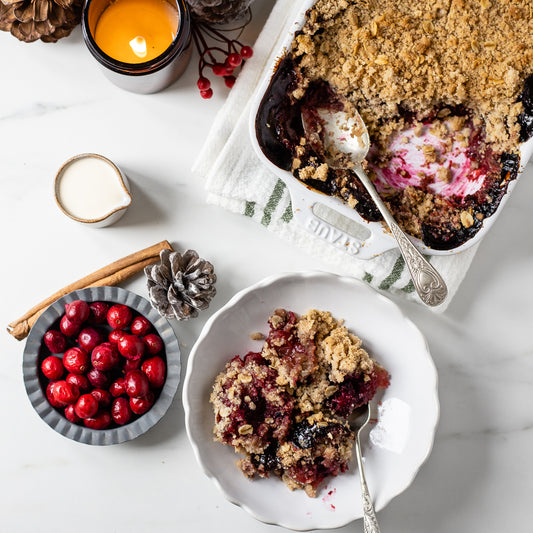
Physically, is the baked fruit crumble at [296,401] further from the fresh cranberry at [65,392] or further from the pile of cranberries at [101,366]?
the fresh cranberry at [65,392]

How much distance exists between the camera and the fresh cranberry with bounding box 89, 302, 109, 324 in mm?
1543

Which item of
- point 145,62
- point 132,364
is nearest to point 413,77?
point 145,62

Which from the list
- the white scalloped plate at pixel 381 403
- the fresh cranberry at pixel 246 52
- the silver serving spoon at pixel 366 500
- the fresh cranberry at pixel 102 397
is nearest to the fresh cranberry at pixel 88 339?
the fresh cranberry at pixel 102 397

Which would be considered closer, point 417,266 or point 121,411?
point 417,266

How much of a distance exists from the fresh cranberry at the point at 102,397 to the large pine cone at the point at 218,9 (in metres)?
0.97

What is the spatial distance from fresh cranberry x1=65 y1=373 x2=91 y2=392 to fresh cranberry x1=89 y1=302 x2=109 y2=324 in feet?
0.48

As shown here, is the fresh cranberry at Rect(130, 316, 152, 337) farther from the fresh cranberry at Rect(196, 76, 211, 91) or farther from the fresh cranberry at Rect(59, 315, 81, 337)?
the fresh cranberry at Rect(196, 76, 211, 91)

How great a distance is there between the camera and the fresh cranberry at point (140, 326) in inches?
60.2

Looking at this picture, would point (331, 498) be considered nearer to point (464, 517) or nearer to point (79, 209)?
point (464, 517)

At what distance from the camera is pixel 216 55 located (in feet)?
5.31

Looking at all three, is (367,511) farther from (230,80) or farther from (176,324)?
(230,80)

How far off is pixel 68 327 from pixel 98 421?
0.25 meters

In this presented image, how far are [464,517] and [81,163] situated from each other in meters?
1.41

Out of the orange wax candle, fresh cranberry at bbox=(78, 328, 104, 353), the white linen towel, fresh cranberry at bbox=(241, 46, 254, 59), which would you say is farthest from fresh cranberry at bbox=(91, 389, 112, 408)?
fresh cranberry at bbox=(241, 46, 254, 59)
